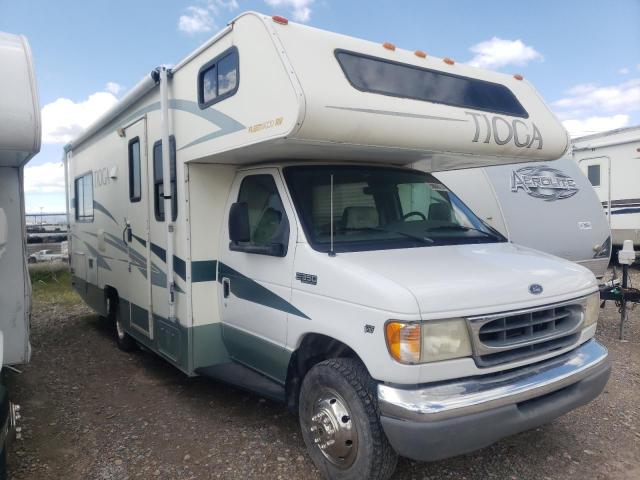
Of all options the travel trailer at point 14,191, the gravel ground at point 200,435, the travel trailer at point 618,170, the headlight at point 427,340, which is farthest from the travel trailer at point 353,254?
the travel trailer at point 618,170

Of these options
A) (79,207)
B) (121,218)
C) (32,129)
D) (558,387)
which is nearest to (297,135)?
(32,129)

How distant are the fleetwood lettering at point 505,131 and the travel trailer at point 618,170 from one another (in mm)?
7537

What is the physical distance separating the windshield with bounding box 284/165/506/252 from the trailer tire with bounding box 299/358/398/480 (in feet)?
2.74

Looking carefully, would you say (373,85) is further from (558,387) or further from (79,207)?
(79,207)

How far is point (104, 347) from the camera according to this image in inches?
277

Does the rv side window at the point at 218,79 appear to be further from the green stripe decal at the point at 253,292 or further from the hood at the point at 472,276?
the hood at the point at 472,276

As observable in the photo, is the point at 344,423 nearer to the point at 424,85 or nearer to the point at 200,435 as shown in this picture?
the point at 200,435

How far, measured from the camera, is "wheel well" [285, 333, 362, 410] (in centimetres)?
352

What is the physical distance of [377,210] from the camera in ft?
13.5

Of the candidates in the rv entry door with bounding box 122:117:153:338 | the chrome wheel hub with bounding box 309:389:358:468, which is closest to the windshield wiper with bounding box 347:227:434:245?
the chrome wheel hub with bounding box 309:389:358:468

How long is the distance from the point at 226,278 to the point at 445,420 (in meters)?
2.30

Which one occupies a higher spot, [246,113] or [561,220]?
[246,113]

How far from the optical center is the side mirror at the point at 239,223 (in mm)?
4008

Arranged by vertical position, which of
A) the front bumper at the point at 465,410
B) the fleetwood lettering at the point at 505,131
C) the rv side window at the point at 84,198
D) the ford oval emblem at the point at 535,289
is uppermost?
the fleetwood lettering at the point at 505,131
